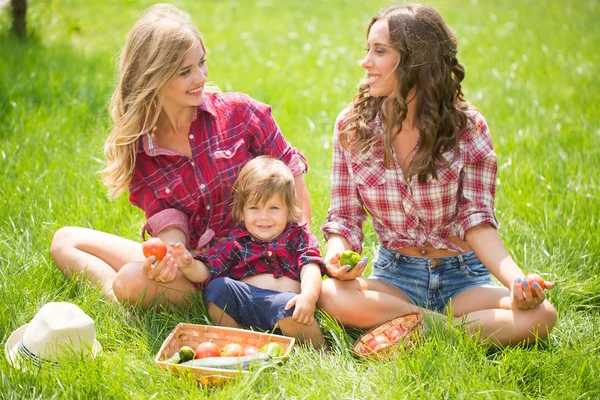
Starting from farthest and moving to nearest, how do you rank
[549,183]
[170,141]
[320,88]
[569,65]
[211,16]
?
[211,16] → [569,65] → [320,88] → [549,183] → [170,141]

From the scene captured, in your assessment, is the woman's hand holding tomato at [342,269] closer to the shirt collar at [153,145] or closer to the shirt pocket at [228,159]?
the shirt pocket at [228,159]

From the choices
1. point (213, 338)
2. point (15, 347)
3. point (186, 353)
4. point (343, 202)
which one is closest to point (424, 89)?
point (343, 202)

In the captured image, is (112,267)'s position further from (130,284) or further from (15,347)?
(15,347)

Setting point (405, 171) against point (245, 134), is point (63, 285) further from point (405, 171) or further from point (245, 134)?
point (405, 171)

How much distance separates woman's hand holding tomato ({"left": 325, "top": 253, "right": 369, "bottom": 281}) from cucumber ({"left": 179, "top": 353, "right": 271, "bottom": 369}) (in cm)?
58

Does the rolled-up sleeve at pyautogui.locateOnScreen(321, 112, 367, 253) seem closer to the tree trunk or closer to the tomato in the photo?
the tomato

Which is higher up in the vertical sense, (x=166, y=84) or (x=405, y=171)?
(x=166, y=84)

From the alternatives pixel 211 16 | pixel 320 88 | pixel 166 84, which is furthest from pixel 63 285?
pixel 211 16

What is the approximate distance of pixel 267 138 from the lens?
3557mm

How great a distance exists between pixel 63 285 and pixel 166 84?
114 centimetres

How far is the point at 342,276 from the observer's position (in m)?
3.21

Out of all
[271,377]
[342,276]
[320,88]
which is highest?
[320,88]

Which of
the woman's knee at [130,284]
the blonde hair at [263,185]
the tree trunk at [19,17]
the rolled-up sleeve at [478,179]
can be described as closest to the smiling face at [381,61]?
the rolled-up sleeve at [478,179]

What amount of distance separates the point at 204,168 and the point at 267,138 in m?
0.36
